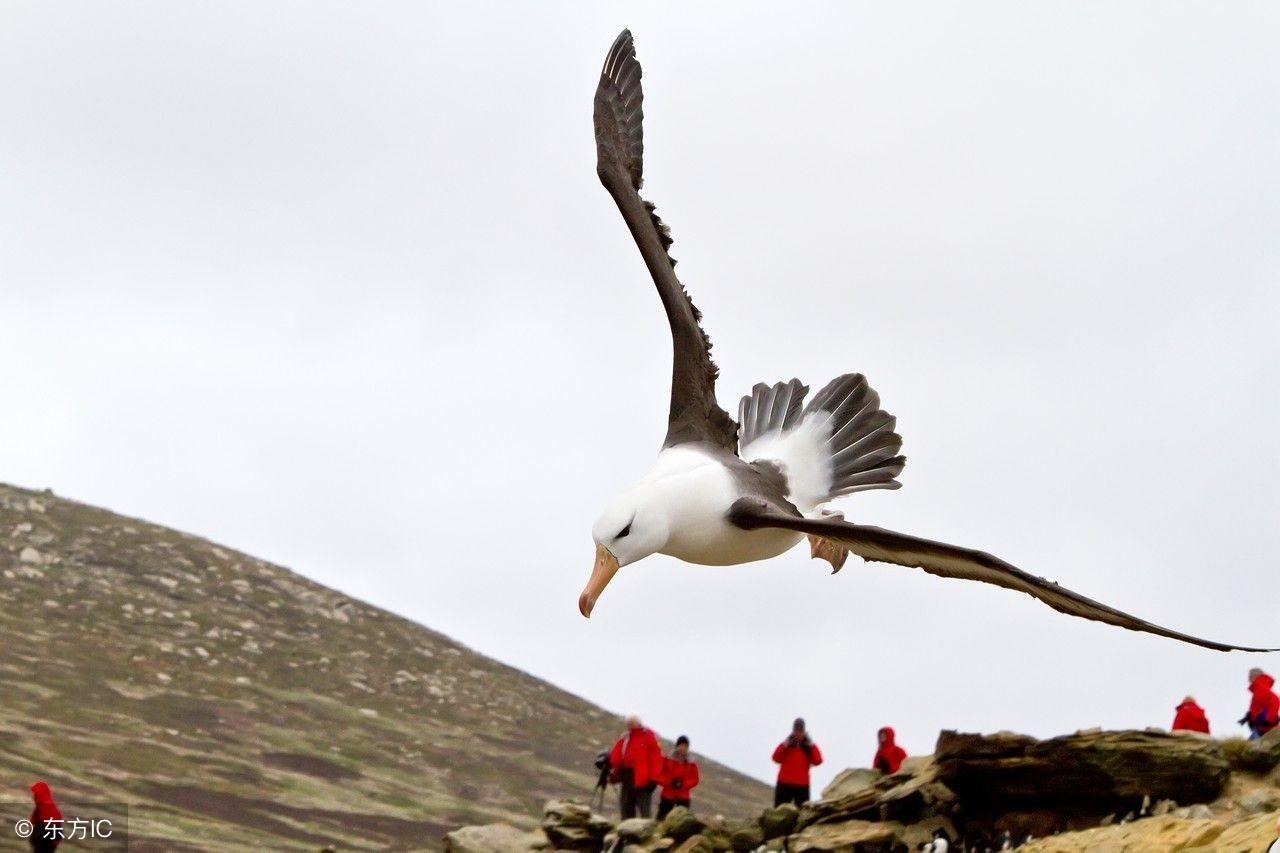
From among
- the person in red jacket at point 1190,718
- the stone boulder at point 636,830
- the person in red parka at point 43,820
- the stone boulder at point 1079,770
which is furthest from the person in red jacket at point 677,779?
the person in red parka at point 43,820

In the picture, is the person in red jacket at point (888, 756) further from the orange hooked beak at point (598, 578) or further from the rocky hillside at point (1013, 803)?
the orange hooked beak at point (598, 578)

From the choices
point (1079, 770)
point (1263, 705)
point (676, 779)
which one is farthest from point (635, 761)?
point (1263, 705)

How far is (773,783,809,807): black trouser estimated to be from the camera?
1527cm

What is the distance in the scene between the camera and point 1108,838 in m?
10.4

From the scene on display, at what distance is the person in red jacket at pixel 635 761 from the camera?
586 inches

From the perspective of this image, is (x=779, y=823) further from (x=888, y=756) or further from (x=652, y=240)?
(x=652, y=240)

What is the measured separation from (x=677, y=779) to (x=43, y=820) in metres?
5.51

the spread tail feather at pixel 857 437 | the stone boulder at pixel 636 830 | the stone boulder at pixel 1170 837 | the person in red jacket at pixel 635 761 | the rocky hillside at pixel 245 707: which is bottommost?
the stone boulder at pixel 1170 837

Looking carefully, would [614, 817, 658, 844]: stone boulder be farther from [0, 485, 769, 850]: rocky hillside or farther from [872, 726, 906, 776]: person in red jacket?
[0, 485, 769, 850]: rocky hillside

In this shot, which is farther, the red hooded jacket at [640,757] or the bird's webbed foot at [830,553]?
the red hooded jacket at [640,757]

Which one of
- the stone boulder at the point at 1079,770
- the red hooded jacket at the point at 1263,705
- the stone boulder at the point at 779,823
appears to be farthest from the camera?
the stone boulder at the point at 779,823

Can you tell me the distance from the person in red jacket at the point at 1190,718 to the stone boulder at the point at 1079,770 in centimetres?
209

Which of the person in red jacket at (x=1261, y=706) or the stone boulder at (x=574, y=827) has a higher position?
the person in red jacket at (x=1261, y=706)

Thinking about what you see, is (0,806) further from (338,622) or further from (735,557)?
(338,622)
